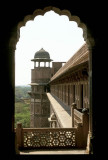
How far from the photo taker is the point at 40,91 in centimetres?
3388

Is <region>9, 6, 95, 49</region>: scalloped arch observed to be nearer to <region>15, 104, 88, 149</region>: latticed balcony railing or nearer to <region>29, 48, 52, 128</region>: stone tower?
<region>15, 104, 88, 149</region>: latticed balcony railing

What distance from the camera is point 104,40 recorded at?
4281 mm

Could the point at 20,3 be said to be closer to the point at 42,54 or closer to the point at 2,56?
the point at 2,56

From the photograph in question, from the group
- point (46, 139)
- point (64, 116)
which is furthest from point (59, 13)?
point (64, 116)

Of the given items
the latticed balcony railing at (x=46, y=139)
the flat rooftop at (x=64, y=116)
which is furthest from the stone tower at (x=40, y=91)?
the latticed balcony railing at (x=46, y=139)

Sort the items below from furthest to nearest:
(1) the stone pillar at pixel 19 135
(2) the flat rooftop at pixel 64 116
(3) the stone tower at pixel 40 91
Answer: (3) the stone tower at pixel 40 91 < (2) the flat rooftop at pixel 64 116 < (1) the stone pillar at pixel 19 135

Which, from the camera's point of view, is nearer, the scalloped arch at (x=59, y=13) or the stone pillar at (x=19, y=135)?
the scalloped arch at (x=59, y=13)

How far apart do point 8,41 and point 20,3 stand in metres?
0.81

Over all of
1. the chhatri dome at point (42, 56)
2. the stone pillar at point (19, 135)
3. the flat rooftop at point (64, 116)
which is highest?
the chhatri dome at point (42, 56)

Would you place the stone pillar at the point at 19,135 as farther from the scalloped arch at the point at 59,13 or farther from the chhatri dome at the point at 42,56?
the chhatri dome at the point at 42,56

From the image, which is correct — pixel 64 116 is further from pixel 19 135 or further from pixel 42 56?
pixel 42 56

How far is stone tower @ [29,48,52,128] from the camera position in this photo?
32844mm

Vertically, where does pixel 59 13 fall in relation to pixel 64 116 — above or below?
above

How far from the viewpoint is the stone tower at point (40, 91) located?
108 ft
